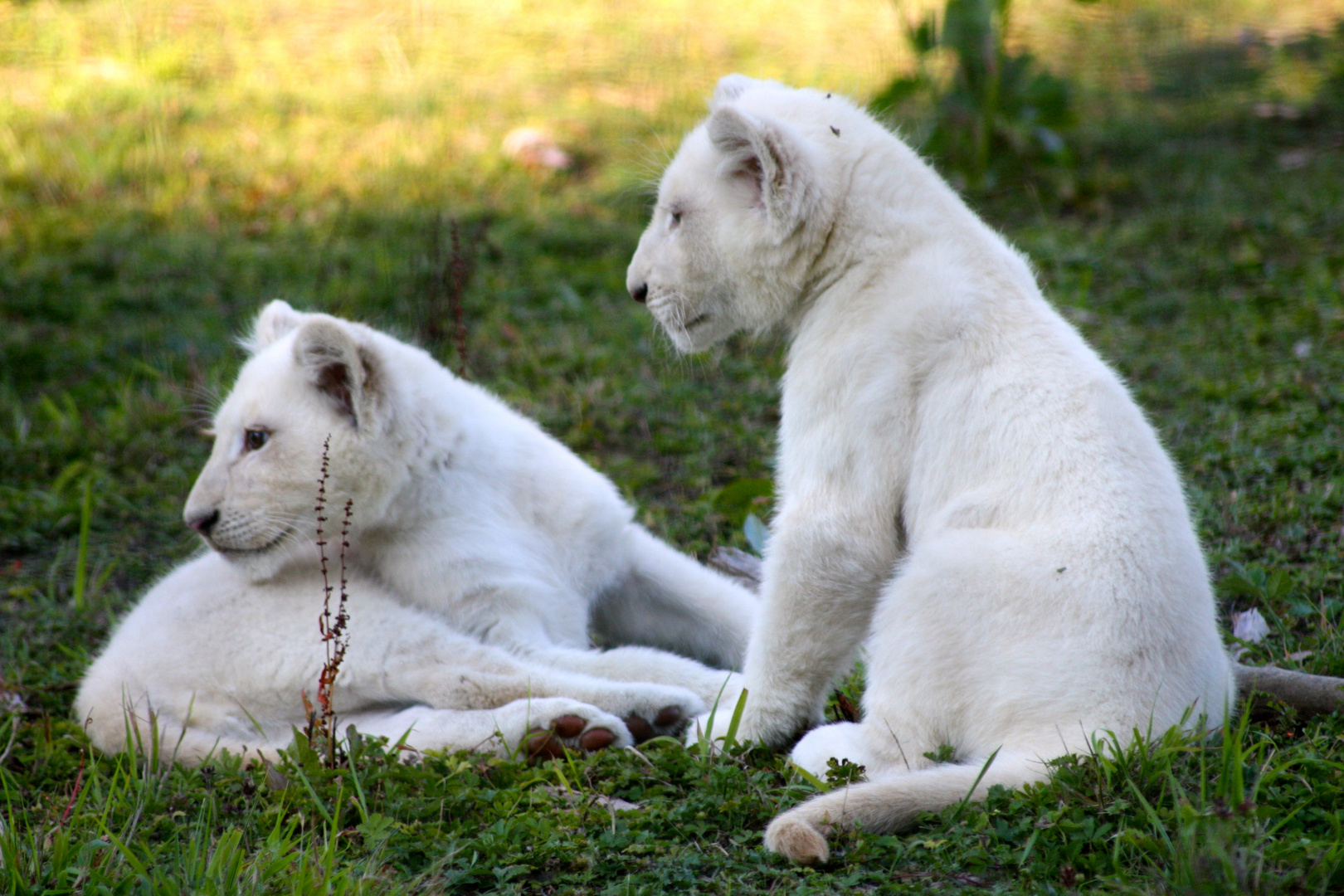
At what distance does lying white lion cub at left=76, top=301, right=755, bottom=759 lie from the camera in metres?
4.05

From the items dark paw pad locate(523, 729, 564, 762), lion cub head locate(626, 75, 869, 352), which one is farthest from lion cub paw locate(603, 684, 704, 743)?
lion cub head locate(626, 75, 869, 352)

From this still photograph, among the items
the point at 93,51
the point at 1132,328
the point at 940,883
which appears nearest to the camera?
the point at 940,883

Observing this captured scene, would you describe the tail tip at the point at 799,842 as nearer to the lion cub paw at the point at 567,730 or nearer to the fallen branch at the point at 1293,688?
the lion cub paw at the point at 567,730

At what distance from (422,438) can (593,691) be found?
1170 mm

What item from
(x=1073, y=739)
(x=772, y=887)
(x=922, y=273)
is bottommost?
(x=772, y=887)

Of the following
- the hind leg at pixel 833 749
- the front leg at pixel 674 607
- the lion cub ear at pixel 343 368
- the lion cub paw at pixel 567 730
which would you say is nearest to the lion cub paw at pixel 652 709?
the lion cub paw at pixel 567 730

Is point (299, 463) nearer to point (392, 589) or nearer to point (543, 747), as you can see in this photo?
point (392, 589)

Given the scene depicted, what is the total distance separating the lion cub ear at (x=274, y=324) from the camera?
4973 millimetres

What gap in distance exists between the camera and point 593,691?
4012mm

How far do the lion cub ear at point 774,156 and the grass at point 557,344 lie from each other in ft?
5.15

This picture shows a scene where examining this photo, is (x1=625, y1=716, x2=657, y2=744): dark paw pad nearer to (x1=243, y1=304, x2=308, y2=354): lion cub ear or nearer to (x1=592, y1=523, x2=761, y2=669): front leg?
(x1=592, y1=523, x2=761, y2=669): front leg

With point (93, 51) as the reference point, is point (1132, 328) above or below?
below

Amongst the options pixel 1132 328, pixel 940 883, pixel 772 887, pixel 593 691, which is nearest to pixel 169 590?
pixel 593 691

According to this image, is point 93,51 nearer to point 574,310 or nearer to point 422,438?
point 574,310
